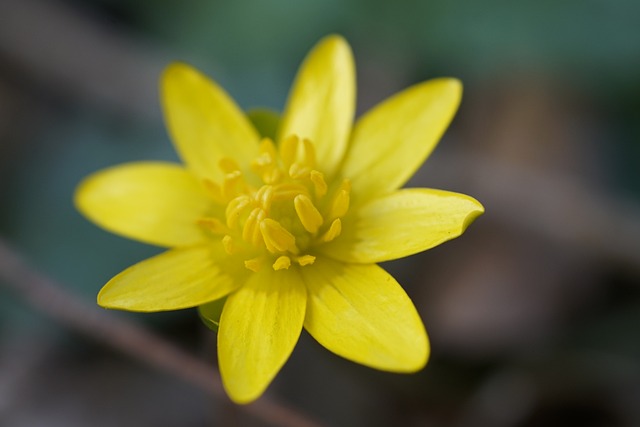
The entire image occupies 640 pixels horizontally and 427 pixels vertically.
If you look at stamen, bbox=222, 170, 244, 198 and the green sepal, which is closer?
stamen, bbox=222, 170, 244, 198

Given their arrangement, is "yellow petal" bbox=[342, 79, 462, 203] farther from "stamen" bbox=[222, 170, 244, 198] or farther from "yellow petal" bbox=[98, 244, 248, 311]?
"yellow petal" bbox=[98, 244, 248, 311]

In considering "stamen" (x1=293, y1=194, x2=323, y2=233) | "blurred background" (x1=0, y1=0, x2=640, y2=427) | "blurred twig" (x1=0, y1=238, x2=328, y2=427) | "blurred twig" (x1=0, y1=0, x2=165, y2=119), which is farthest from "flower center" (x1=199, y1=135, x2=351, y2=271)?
"blurred twig" (x1=0, y1=0, x2=165, y2=119)

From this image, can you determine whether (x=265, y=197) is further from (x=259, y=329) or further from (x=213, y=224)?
(x=259, y=329)

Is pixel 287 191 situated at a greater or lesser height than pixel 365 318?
greater

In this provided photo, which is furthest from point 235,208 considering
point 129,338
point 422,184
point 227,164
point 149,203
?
point 422,184

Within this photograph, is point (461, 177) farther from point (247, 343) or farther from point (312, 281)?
point (247, 343)

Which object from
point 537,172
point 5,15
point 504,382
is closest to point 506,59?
point 537,172
